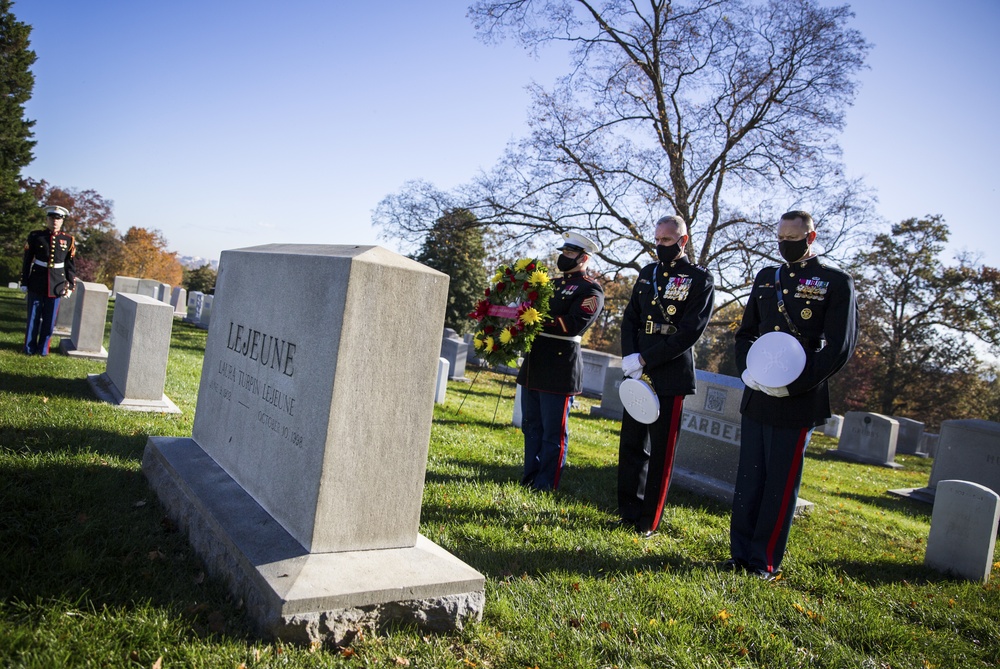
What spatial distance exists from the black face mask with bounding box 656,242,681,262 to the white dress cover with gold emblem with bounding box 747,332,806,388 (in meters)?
1.03

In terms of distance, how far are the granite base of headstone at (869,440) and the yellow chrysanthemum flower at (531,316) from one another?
13.4 m

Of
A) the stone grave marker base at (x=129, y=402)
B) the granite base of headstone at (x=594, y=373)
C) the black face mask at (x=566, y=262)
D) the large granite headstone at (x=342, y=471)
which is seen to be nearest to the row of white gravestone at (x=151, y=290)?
the stone grave marker base at (x=129, y=402)

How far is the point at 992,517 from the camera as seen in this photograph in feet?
16.7

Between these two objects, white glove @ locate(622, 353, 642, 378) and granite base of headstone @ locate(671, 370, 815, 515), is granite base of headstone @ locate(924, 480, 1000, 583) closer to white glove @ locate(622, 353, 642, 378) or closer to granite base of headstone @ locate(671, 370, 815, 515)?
granite base of headstone @ locate(671, 370, 815, 515)

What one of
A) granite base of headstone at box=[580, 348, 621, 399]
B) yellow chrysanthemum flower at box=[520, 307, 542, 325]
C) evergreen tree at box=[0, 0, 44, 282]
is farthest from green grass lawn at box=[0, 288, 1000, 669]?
evergreen tree at box=[0, 0, 44, 282]

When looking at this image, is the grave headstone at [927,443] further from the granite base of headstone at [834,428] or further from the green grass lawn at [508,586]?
the green grass lawn at [508,586]

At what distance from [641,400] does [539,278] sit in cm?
149

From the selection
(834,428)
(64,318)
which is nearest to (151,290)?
(64,318)

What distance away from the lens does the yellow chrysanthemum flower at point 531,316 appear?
566 cm

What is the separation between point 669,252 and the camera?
5047 millimetres

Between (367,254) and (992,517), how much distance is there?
5044 millimetres

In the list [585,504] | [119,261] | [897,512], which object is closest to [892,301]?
[897,512]

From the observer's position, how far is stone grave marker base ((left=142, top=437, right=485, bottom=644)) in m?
2.71

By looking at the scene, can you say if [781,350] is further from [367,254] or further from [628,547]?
[367,254]
